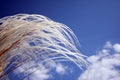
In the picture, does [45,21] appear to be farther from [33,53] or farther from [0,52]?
[0,52]

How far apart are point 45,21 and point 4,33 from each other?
0.30 metres

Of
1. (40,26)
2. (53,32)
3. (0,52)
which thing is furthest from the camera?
(53,32)

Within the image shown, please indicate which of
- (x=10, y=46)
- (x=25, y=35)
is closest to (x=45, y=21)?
(x=25, y=35)

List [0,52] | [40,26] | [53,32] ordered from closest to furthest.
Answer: [0,52]
[40,26]
[53,32]

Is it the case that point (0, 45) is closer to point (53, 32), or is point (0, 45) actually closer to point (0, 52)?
point (0, 52)

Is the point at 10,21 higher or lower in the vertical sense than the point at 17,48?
higher

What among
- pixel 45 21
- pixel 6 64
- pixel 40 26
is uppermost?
pixel 45 21

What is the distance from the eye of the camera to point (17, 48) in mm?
1218

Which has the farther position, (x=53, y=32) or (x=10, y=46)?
(x=53, y=32)

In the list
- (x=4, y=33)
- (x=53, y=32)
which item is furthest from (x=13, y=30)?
(x=53, y=32)

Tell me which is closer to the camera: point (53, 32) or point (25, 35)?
point (25, 35)

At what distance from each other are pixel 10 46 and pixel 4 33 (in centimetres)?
10

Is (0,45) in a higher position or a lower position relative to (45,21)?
lower

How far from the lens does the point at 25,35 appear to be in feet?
3.97
